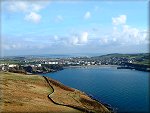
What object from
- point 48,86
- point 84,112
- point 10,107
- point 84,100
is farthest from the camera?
point 48,86

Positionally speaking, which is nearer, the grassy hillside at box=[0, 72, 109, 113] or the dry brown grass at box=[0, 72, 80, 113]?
the dry brown grass at box=[0, 72, 80, 113]

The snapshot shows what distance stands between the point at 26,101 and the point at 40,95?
8.67 meters

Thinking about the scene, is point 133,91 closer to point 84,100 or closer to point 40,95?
point 84,100

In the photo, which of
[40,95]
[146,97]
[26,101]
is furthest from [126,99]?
[26,101]

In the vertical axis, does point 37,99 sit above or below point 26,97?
below

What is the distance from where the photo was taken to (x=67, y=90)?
7156cm

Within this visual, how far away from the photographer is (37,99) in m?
51.8

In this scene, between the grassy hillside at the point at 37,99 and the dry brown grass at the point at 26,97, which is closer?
the dry brown grass at the point at 26,97

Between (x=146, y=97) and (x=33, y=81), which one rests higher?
(x=33, y=81)

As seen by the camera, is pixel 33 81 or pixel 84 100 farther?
pixel 33 81

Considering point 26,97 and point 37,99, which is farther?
point 37,99

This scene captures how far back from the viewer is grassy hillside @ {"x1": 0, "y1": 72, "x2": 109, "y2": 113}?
143 ft

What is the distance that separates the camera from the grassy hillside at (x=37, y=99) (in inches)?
1719

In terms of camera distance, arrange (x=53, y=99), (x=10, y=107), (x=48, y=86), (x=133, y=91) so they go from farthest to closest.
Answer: (x=133, y=91)
(x=48, y=86)
(x=53, y=99)
(x=10, y=107)
